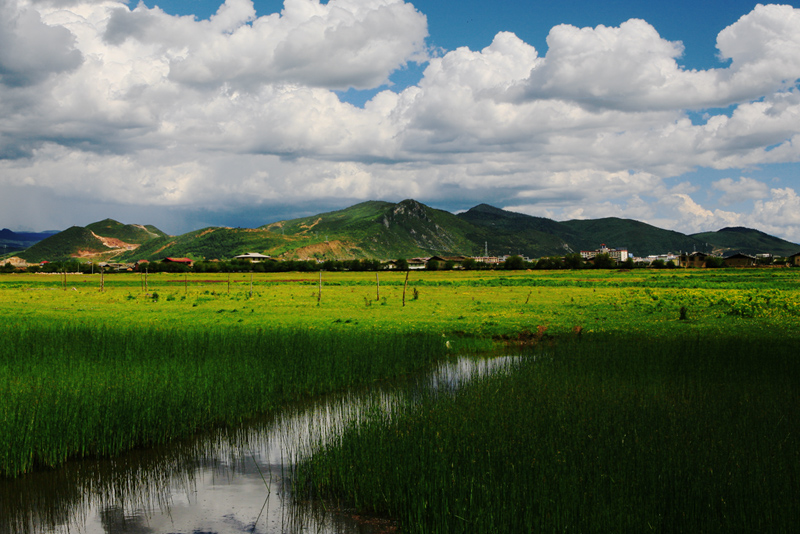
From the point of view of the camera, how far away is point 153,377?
45.1ft

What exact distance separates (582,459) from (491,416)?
2510 mm

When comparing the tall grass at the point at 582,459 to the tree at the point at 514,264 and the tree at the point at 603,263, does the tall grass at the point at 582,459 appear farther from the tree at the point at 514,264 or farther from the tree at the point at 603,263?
the tree at the point at 603,263

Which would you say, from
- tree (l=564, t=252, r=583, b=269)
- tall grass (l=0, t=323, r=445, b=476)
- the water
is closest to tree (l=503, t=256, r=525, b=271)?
tree (l=564, t=252, r=583, b=269)

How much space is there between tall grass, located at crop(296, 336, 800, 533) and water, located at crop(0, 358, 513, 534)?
0.59m

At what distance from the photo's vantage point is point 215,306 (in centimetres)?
3888

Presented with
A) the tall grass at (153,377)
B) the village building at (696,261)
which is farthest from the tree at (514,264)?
the tall grass at (153,377)

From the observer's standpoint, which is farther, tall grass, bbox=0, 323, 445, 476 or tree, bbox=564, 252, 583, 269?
tree, bbox=564, 252, 583, 269

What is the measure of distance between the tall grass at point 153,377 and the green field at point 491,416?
0.06 metres

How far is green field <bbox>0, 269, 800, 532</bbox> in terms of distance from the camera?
727cm

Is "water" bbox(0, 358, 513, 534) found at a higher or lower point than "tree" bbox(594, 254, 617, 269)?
lower

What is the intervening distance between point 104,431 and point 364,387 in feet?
23.7

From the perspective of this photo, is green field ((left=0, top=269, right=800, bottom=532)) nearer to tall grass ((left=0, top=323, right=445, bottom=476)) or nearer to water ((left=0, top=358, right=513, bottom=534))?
tall grass ((left=0, top=323, right=445, bottom=476))

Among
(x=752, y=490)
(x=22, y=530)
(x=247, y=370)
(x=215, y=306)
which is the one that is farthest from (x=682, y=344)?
(x=215, y=306)

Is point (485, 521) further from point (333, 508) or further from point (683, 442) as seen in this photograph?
point (683, 442)
